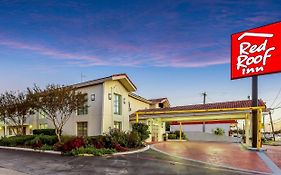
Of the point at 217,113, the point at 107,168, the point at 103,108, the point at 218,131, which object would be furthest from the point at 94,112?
the point at 218,131

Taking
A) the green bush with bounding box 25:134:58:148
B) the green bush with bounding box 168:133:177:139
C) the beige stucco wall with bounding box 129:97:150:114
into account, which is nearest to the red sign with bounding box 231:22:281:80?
the beige stucco wall with bounding box 129:97:150:114

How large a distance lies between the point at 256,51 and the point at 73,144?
54.2ft

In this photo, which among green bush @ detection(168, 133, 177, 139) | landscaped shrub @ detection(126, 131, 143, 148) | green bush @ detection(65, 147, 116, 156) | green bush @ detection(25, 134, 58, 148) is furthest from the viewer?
green bush @ detection(168, 133, 177, 139)

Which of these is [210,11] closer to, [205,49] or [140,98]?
[205,49]

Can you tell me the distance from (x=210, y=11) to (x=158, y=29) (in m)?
3.89

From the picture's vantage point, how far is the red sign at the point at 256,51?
72.9 ft

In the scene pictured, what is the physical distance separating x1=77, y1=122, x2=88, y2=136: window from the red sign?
15.0 meters

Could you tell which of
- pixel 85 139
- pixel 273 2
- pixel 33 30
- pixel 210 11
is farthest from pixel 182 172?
pixel 33 30

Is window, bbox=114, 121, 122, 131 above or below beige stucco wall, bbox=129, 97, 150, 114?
below

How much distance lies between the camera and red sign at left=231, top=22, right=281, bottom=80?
2222 centimetres

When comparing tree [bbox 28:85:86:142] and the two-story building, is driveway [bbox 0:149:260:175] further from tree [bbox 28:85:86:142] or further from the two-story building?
the two-story building

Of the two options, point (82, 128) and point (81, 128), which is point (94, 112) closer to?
point (82, 128)

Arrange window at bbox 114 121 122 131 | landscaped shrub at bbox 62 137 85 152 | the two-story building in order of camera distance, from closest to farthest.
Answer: landscaped shrub at bbox 62 137 85 152 < the two-story building < window at bbox 114 121 122 131

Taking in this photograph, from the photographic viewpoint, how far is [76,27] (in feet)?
63.1
